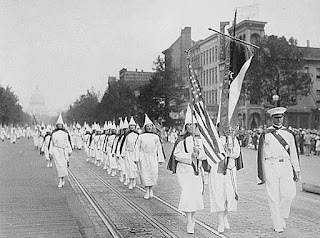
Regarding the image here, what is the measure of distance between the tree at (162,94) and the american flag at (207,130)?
95.7 ft

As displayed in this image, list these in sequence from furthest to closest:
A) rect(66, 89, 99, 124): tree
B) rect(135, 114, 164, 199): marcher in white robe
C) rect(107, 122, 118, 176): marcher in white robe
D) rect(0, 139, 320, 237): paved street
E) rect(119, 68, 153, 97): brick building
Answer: rect(66, 89, 99, 124): tree → rect(119, 68, 153, 97): brick building → rect(107, 122, 118, 176): marcher in white robe → rect(135, 114, 164, 199): marcher in white robe → rect(0, 139, 320, 237): paved street

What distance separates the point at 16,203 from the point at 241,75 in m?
4.11

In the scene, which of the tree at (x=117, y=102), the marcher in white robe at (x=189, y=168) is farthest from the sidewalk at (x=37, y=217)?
the tree at (x=117, y=102)

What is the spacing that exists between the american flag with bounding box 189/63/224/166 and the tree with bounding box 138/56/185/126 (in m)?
29.2

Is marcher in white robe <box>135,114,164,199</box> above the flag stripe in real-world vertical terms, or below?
below

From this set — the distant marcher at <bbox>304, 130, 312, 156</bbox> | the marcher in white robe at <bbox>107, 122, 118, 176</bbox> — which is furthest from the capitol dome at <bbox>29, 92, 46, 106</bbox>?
the distant marcher at <bbox>304, 130, 312, 156</bbox>

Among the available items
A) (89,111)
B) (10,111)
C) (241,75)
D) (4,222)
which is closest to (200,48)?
(10,111)

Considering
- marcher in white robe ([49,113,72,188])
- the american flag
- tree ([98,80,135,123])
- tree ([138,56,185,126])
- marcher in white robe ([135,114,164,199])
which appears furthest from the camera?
tree ([98,80,135,123])

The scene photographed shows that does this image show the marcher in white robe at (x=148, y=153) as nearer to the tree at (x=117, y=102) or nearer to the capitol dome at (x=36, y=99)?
the capitol dome at (x=36, y=99)

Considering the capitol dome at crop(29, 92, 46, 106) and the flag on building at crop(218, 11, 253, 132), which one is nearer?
the flag on building at crop(218, 11, 253, 132)

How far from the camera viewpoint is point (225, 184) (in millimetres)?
8500

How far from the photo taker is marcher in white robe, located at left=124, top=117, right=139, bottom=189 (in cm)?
1471

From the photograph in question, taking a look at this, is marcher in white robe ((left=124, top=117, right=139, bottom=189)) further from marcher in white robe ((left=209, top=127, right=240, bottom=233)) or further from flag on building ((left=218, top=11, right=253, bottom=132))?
flag on building ((left=218, top=11, right=253, bottom=132))

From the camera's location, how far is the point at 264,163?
28.2ft
